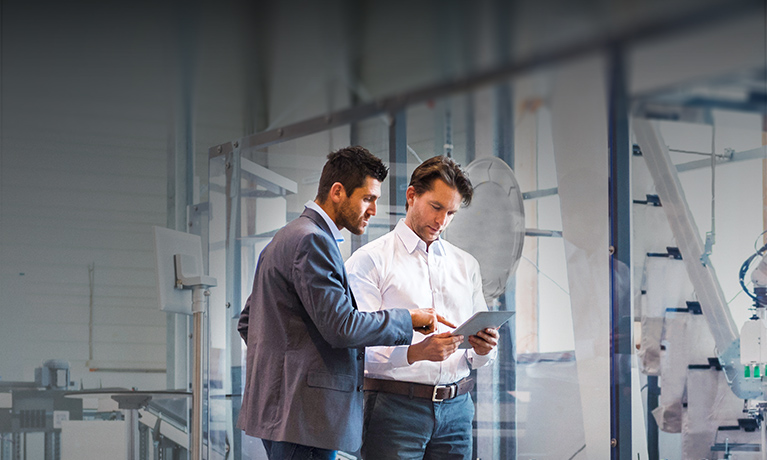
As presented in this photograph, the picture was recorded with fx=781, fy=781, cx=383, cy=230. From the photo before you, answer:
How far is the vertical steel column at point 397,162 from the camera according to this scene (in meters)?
2.98

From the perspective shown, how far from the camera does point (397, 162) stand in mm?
3012

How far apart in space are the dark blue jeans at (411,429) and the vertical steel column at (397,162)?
3.21 ft

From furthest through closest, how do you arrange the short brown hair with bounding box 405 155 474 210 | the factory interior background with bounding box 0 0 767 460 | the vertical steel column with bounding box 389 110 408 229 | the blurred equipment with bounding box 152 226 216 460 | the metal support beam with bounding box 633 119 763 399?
the blurred equipment with bounding box 152 226 216 460 → the vertical steel column with bounding box 389 110 408 229 → the metal support beam with bounding box 633 119 763 399 → the factory interior background with bounding box 0 0 767 460 → the short brown hair with bounding box 405 155 474 210

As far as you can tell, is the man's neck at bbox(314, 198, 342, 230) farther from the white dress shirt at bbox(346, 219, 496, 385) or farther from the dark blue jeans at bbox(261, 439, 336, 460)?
the dark blue jeans at bbox(261, 439, 336, 460)

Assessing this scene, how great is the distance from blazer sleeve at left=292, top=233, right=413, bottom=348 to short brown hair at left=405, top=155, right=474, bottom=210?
0.42 metres

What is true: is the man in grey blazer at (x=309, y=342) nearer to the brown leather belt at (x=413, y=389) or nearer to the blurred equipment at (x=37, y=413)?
the brown leather belt at (x=413, y=389)

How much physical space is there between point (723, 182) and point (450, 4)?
1.05 meters

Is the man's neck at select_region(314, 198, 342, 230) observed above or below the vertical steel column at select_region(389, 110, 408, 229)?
below

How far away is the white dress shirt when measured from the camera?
2156 millimetres

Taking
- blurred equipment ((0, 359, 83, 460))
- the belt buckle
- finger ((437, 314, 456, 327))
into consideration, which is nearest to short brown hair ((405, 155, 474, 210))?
finger ((437, 314, 456, 327))

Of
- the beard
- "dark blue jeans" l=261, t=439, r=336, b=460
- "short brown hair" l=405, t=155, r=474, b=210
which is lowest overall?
"dark blue jeans" l=261, t=439, r=336, b=460

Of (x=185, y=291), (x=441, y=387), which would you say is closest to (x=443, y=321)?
(x=441, y=387)

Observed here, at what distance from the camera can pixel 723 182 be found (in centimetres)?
250

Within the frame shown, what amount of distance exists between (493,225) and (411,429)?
106 centimetres
